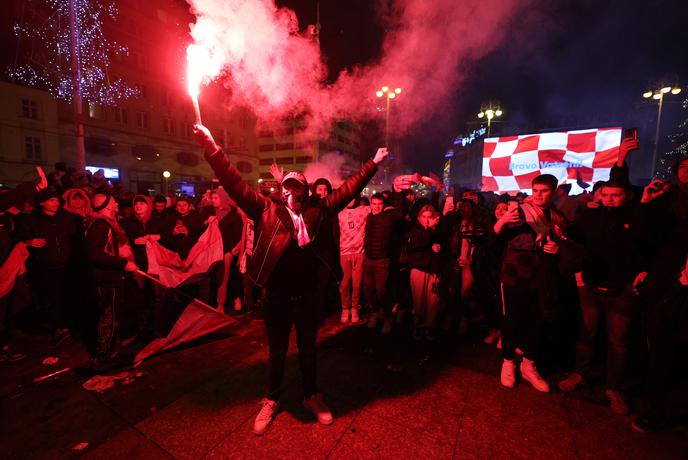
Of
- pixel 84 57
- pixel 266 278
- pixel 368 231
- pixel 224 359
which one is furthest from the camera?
pixel 84 57

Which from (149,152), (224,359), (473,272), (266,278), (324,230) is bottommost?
(224,359)

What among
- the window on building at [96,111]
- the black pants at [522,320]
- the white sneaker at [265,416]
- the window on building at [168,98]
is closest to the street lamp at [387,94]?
the black pants at [522,320]

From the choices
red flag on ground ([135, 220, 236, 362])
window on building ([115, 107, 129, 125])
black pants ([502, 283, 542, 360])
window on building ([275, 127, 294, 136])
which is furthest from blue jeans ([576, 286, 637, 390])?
window on building ([275, 127, 294, 136])

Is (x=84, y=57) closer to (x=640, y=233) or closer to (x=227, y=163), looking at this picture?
(x=227, y=163)

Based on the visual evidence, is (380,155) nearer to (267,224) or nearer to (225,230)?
(267,224)

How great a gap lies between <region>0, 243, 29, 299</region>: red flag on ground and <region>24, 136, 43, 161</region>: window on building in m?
31.7

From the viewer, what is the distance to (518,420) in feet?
9.70

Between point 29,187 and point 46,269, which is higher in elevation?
Result: point 29,187

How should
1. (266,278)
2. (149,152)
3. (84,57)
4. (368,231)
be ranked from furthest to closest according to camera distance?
(149,152) < (84,57) < (368,231) < (266,278)

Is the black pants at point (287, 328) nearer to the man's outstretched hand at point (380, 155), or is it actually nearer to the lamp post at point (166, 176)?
the man's outstretched hand at point (380, 155)

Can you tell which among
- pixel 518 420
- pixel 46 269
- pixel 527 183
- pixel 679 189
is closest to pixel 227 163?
pixel 518 420

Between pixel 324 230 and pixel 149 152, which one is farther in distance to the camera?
pixel 149 152

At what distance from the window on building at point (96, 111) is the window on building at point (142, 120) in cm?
313

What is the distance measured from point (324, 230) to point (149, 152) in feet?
124
